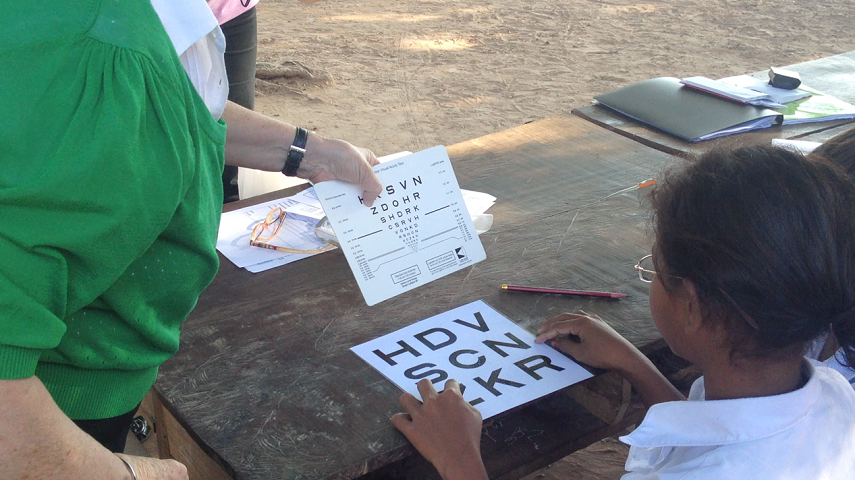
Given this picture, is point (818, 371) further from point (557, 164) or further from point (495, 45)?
point (495, 45)

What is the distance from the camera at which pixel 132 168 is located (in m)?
0.86

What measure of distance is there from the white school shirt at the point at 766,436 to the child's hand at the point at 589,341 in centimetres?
20

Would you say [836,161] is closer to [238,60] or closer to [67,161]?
[67,161]

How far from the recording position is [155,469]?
3.47 feet

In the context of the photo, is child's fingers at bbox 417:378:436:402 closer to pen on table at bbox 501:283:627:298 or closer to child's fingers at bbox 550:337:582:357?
child's fingers at bbox 550:337:582:357

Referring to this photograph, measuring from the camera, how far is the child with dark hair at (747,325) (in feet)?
3.80

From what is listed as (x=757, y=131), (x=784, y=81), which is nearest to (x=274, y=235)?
(x=757, y=131)

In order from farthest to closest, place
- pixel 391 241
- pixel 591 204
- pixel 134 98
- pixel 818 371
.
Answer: pixel 591 204 < pixel 391 241 < pixel 818 371 < pixel 134 98

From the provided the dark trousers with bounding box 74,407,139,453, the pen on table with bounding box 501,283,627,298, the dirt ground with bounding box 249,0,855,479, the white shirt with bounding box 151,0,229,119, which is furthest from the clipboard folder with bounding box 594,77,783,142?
the dirt ground with bounding box 249,0,855,479

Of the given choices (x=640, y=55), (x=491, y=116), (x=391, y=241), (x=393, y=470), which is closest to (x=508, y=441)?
(x=393, y=470)

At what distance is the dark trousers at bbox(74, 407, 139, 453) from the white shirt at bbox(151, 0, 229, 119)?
0.47 metres

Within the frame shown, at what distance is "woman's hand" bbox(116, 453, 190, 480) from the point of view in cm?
103

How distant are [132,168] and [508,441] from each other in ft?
3.19

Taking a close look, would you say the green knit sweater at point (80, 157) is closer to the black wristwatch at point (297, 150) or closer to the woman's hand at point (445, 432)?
the woman's hand at point (445, 432)
